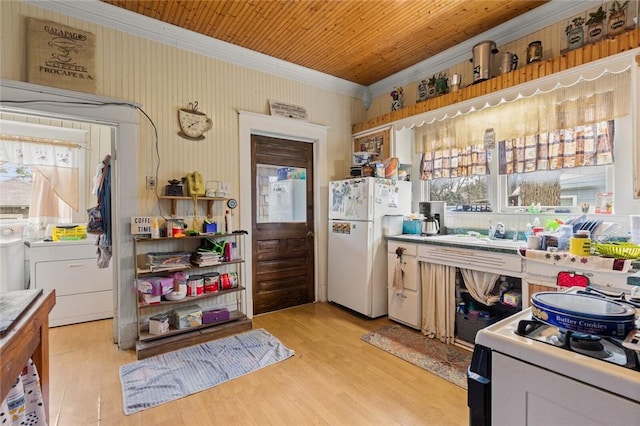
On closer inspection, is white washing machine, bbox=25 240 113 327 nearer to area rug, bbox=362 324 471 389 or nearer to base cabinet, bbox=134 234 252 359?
base cabinet, bbox=134 234 252 359

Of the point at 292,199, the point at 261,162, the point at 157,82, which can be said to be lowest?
the point at 292,199

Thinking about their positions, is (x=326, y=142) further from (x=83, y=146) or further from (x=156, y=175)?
(x=83, y=146)

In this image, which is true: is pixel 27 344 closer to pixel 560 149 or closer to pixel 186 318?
pixel 186 318

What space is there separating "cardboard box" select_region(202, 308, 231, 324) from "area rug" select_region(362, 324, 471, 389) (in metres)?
1.40

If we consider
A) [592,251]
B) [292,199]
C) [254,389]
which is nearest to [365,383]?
[254,389]

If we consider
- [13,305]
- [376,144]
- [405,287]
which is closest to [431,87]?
[376,144]

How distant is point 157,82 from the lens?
286 centimetres

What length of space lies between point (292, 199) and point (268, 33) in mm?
1826

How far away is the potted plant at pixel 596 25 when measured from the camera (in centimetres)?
227

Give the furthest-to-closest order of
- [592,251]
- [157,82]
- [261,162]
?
[261,162] < [157,82] < [592,251]

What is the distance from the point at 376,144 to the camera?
390cm

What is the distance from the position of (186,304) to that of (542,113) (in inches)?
150

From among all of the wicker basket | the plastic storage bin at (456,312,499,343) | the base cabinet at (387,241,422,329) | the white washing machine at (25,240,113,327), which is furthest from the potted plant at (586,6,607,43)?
the white washing machine at (25,240,113,327)

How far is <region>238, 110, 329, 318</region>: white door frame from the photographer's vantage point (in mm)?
3344
